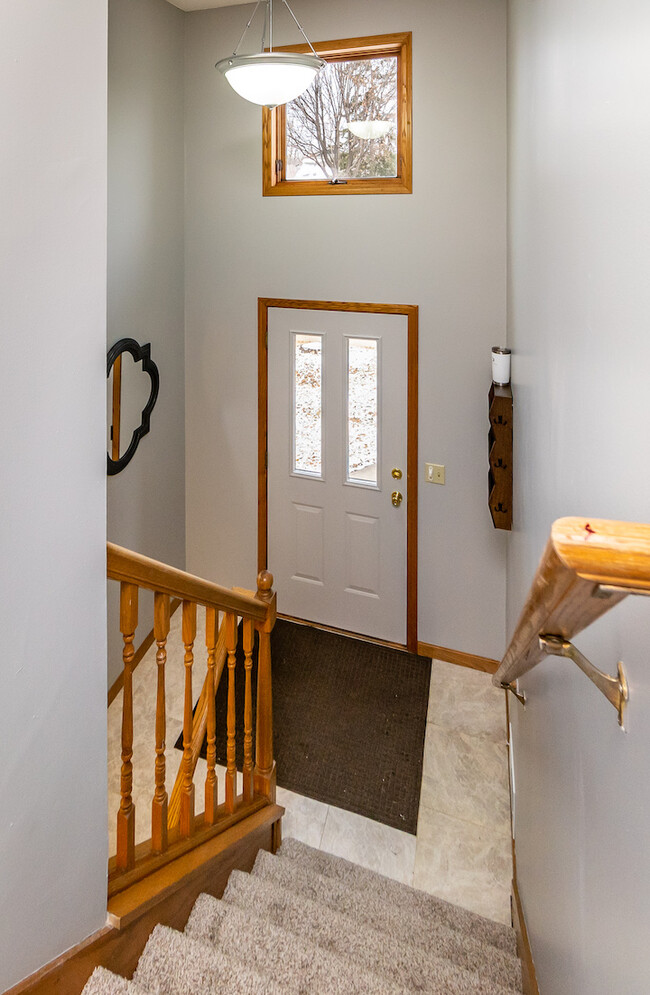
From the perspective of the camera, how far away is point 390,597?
421cm

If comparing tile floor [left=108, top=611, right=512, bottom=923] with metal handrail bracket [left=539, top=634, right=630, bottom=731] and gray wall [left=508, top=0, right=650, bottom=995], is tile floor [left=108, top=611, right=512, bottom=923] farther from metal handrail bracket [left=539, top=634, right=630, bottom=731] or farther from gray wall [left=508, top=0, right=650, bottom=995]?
metal handrail bracket [left=539, top=634, right=630, bottom=731]

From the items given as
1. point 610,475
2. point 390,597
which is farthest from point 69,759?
point 390,597

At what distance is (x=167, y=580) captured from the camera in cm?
176

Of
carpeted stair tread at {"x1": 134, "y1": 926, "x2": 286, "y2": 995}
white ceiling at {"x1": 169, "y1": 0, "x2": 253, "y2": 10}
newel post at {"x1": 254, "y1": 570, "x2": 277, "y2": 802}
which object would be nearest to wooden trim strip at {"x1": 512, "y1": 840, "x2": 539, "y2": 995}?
carpeted stair tread at {"x1": 134, "y1": 926, "x2": 286, "y2": 995}

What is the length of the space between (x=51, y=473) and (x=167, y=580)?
50cm

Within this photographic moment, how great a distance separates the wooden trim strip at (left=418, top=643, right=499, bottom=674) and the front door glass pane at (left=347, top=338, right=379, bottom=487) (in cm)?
99

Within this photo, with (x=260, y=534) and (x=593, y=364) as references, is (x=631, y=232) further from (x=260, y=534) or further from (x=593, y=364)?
(x=260, y=534)

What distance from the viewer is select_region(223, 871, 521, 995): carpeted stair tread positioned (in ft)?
5.90

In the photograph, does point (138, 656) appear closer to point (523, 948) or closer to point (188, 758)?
point (188, 758)

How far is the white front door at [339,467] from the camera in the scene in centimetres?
405

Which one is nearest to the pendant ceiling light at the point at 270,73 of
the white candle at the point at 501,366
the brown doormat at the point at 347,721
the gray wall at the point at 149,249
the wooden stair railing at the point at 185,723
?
the gray wall at the point at 149,249

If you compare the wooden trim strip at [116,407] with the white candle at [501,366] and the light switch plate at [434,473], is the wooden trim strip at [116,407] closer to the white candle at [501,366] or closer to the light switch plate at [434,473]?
the light switch plate at [434,473]

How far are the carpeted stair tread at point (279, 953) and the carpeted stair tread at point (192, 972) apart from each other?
75 mm

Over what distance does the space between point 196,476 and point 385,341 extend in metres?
1.52
